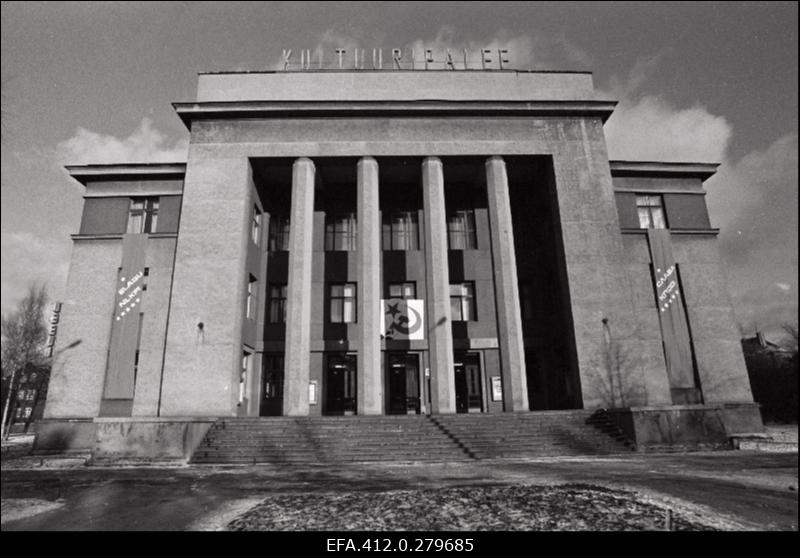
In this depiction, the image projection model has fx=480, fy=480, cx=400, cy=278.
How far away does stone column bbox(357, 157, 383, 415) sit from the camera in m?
21.9

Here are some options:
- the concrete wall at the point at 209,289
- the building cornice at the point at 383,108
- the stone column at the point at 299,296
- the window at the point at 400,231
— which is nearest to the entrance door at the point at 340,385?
the stone column at the point at 299,296

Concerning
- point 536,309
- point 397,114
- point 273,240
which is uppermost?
point 397,114

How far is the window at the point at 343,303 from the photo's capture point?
27.4 metres

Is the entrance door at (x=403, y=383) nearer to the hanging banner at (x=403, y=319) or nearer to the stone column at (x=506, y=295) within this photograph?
the hanging banner at (x=403, y=319)

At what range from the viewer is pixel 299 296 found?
23.1m

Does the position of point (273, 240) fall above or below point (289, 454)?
above

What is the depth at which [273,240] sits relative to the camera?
28.6m

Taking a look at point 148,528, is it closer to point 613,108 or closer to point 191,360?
point 191,360

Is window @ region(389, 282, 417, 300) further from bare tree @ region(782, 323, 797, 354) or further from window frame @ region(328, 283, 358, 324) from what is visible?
bare tree @ region(782, 323, 797, 354)

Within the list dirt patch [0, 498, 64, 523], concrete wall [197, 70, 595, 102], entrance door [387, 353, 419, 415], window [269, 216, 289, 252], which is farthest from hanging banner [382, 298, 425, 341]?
dirt patch [0, 498, 64, 523]

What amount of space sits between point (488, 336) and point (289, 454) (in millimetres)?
13823

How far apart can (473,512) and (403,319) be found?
1951 cm
